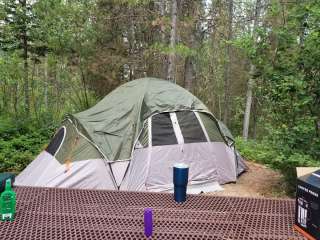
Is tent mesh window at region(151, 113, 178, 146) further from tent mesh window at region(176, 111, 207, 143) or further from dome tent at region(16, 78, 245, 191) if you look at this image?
tent mesh window at region(176, 111, 207, 143)

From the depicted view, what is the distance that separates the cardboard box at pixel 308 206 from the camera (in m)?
1.38

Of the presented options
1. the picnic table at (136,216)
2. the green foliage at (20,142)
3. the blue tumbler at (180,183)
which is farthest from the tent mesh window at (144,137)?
the blue tumbler at (180,183)

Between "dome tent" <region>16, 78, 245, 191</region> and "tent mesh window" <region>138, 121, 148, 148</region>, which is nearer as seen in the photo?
"dome tent" <region>16, 78, 245, 191</region>

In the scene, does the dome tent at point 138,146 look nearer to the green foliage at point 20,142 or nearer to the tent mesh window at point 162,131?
the tent mesh window at point 162,131

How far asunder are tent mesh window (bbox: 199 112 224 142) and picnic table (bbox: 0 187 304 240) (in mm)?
3728

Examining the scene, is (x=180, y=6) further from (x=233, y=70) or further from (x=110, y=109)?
(x=233, y=70)

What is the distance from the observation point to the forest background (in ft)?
17.1

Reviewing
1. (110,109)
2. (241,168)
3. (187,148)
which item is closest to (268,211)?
(187,148)

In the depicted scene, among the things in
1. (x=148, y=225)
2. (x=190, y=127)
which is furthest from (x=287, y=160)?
(x=148, y=225)

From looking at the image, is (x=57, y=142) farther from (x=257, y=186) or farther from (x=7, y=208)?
(x=7, y=208)

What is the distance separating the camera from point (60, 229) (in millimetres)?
1491

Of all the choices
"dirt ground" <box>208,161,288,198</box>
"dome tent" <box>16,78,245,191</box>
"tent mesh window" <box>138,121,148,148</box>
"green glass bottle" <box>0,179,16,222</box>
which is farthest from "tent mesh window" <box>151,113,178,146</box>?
"green glass bottle" <box>0,179,16,222</box>

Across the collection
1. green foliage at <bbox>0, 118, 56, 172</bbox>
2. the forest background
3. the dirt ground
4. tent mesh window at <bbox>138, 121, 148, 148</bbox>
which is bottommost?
the dirt ground

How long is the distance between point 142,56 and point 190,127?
16.1 feet
